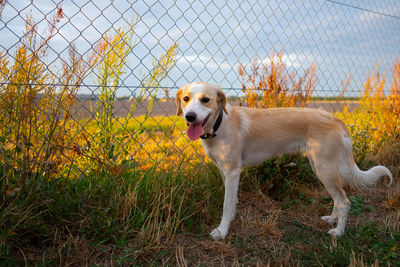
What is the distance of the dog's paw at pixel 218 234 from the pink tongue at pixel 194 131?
75 centimetres

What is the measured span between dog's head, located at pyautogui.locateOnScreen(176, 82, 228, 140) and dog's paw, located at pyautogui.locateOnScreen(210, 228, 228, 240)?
75 cm

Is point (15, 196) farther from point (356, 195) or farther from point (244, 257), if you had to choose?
point (356, 195)

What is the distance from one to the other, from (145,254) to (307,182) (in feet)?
7.08

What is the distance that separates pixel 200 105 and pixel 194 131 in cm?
20

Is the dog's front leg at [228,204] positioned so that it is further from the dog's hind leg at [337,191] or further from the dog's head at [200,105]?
the dog's hind leg at [337,191]

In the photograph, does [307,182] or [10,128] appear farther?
[307,182]

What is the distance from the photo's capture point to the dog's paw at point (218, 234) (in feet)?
7.42

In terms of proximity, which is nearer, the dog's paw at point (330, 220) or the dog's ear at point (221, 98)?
the dog's ear at point (221, 98)

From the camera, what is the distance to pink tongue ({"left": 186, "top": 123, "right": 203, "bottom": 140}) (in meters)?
2.22

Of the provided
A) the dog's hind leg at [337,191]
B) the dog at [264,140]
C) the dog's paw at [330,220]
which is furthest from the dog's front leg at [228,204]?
the dog's paw at [330,220]

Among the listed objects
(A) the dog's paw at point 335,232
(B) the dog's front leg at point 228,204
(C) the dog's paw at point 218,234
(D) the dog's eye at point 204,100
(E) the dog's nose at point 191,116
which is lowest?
(A) the dog's paw at point 335,232

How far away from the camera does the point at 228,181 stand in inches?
96.3

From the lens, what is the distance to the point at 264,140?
8.63 ft

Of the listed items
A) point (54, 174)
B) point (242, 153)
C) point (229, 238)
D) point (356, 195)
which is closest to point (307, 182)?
point (356, 195)
